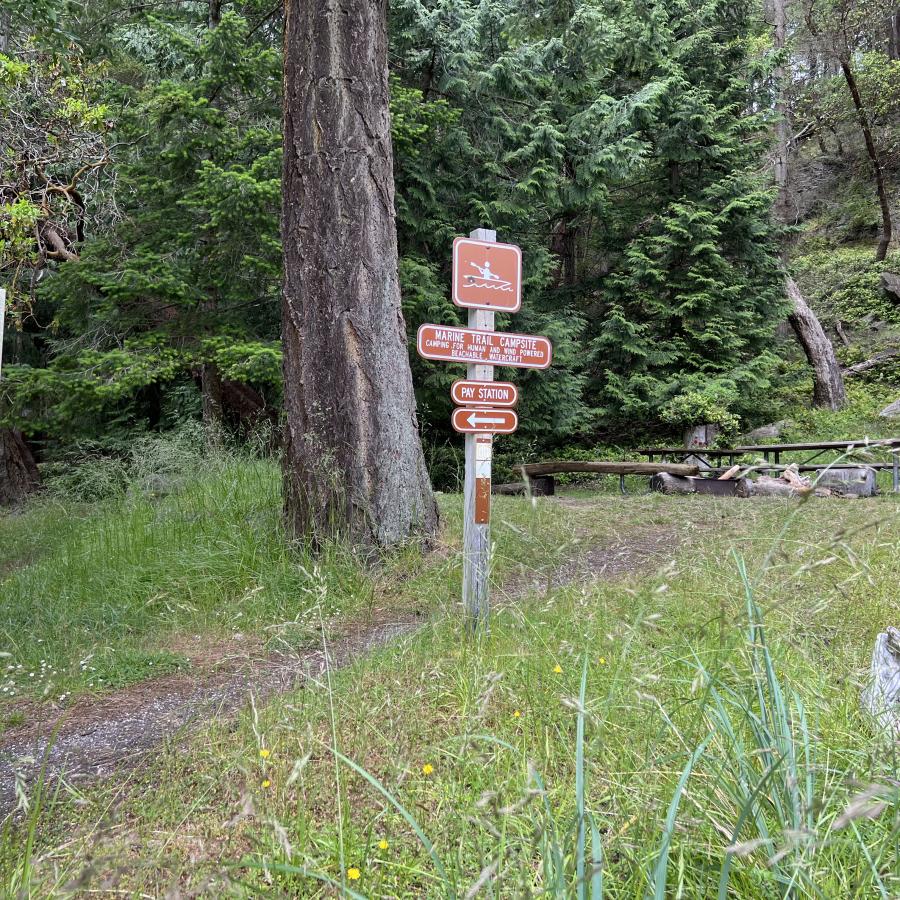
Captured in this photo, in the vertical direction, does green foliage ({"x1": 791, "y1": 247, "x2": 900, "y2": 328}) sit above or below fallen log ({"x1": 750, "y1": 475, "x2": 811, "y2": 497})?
above

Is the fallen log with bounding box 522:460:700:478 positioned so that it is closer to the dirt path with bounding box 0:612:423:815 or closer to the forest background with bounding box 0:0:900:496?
the forest background with bounding box 0:0:900:496

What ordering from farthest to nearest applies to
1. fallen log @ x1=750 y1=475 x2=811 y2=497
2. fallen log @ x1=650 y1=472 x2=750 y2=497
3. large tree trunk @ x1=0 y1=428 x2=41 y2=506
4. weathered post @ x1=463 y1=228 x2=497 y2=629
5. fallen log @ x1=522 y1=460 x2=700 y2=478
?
large tree trunk @ x1=0 y1=428 x2=41 y2=506 < fallen log @ x1=522 y1=460 x2=700 y2=478 < fallen log @ x1=650 y1=472 x2=750 y2=497 < fallen log @ x1=750 y1=475 x2=811 y2=497 < weathered post @ x1=463 y1=228 x2=497 y2=629

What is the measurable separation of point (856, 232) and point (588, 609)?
21.6 m

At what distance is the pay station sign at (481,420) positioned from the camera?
373 centimetres

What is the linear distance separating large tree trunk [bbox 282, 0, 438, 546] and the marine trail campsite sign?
171 centimetres

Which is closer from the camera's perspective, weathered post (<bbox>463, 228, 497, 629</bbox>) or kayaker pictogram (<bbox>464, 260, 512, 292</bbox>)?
weathered post (<bbox>463, 228, 497, 629</bbox>)

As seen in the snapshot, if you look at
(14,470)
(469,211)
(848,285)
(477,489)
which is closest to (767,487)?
(469,211)

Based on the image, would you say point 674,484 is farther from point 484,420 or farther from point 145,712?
point 145,712

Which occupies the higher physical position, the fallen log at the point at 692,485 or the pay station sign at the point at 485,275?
the pay station sign at the point at 485,275

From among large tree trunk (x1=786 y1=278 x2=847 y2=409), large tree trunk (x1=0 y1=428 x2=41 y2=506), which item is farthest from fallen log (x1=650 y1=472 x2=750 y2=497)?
large tree trunk (x1=0 y1=428 x2=41 y2=506)

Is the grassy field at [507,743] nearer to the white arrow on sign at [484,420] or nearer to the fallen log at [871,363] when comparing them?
the white arrow on sign at [484,420]

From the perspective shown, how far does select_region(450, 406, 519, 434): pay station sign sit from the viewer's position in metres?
3.73

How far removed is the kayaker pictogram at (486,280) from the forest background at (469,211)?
2761mm

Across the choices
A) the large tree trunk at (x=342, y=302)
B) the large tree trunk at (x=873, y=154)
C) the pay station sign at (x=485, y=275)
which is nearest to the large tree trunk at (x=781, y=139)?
the large tree trunk at (x=873, y=154)
